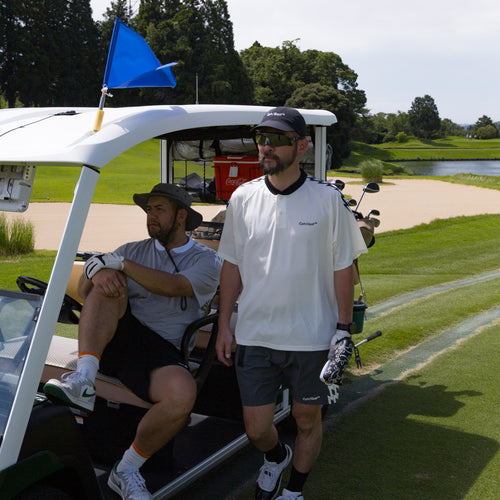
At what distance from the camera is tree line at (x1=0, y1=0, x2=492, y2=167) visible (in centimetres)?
5819

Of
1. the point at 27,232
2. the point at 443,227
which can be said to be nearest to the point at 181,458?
the point at 27,232

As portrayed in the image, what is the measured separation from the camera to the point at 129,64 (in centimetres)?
255

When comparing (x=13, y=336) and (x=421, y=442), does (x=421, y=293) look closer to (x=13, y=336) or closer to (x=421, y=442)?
Result: (x=421, y=442)

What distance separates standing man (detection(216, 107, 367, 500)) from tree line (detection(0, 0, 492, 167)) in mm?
40534

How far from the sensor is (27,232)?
11.8m

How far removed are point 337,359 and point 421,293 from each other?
6530 millimetres

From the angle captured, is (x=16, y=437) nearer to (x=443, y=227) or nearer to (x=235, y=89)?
(x=443, y=227)

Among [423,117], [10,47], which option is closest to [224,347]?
[10,47]

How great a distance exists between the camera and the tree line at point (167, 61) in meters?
58.2

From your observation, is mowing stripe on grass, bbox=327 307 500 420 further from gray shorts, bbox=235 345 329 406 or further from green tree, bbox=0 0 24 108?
green tree, bbox=0 0 24 108

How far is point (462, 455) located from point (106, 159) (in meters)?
2.72

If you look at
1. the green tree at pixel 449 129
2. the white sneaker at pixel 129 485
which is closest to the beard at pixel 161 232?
the white sneaker at pixel 129 485

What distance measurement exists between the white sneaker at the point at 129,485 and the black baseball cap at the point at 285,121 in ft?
5.25

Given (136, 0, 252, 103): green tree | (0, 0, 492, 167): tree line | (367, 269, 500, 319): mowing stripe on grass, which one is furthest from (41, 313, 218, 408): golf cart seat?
(136, 0, 252, 103): green tree
